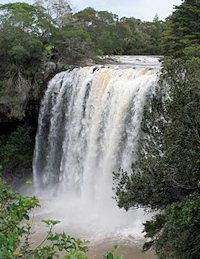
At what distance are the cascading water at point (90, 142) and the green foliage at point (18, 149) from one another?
4.05ft

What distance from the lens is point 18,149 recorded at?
17750mm

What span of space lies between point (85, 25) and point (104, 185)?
53.4ft

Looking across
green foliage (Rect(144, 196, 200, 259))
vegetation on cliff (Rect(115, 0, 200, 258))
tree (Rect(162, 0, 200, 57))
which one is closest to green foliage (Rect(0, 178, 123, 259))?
green foliage (Rect(144, 196, 200, 259))

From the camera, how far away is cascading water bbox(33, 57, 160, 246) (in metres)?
11.6

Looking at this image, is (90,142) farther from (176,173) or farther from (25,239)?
(25,239)

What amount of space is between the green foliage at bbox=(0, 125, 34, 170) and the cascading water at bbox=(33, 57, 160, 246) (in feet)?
4.05

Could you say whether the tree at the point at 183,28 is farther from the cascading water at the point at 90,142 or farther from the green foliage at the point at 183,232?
the green foliage at the point at 183,232

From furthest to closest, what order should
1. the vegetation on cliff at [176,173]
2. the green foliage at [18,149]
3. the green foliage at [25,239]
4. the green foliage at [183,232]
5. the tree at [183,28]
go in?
the green foliage at [18,149], the tree at [183,28], the vegetation on cliff at [176,173], the green foliage at [183,232], the green foliage at [25,239]

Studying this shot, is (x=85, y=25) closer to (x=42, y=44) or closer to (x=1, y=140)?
(x=42, y=44)

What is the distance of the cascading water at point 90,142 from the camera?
1158 centimetres

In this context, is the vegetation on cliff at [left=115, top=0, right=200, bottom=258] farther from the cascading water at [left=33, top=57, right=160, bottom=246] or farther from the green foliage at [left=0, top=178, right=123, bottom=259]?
the cascading water at [left=33, top=57, right=160, bottom=246]

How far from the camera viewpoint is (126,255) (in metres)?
9.19

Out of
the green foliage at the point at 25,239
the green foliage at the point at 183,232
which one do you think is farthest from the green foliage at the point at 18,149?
the green foliage at the point at 25,239

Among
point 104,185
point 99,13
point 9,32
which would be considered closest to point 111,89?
point 104,185
